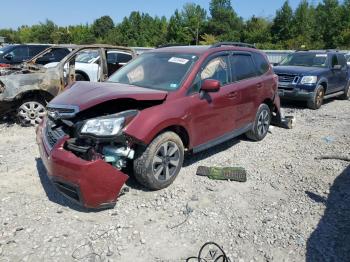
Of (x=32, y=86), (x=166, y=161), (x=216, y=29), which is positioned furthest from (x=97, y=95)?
(x=216, y=29)

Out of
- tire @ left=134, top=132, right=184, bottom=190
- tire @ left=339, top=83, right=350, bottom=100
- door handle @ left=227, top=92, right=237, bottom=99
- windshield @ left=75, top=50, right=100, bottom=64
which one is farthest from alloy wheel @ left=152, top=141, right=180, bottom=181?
tire @ left=339, top=83, right=350, bottom=100

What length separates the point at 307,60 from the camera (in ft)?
39.2

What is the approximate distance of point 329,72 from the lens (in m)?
11.4

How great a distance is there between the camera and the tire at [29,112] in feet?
25.3

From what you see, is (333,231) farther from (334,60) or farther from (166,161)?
(334,60)

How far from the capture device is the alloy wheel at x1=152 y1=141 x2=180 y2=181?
4.52m

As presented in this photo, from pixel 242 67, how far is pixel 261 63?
3.00 feet

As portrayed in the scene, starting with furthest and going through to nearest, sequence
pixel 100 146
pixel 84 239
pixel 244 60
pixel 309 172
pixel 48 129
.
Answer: pixel 244 60 → pixel 309 172 → pixel 48 129 → pixel 100 146 → pixel 84 239

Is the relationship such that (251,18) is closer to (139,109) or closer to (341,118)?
(341,118)

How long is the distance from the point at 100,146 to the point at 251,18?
66.2 meters

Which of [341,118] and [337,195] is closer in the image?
[337,195]

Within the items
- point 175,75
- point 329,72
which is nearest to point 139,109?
point 175,75

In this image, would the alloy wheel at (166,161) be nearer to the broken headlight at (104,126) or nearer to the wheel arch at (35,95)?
the broken headlight at (104,126)

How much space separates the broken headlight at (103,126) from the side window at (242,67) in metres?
2.49
